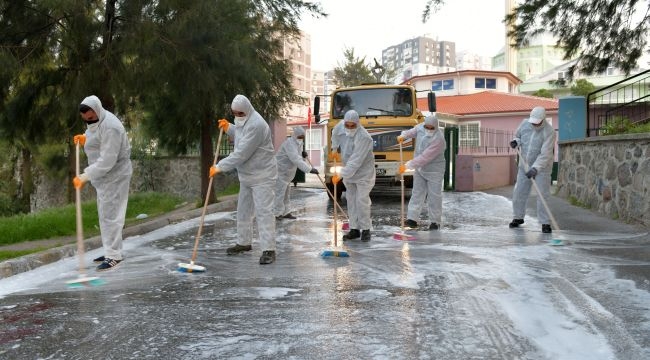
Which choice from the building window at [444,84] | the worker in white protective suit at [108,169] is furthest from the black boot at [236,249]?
the building window at [444,84]

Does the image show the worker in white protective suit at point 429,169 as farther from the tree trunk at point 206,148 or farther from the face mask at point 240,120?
the tree trunk at point 206,148

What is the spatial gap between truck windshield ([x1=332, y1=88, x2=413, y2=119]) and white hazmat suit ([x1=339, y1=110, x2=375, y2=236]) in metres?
5.33

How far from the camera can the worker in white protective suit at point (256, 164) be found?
6.27 m

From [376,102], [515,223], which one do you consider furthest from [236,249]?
[376,102]

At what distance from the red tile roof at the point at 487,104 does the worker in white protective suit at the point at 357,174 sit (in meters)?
24.2

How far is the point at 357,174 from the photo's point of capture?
25.9 ft

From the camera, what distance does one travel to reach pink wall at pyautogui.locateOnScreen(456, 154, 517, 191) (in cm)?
1677

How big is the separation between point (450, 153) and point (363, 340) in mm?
13655

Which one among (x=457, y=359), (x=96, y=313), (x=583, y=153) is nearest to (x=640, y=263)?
(x=457, y=359)

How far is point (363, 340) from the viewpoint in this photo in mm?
3727

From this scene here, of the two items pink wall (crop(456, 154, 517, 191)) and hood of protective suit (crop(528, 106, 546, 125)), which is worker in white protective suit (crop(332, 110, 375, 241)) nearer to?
hood of protective suit (crop(528, 106, 546, 125))

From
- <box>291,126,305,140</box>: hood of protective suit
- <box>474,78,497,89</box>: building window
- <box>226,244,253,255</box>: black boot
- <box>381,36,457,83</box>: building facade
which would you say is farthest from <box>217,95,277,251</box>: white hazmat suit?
<box>381,36,457,83</box>: building facade

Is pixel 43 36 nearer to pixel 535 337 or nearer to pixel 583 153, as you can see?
pixel 535 337

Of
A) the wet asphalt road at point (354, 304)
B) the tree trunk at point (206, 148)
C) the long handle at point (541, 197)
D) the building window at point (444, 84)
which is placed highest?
the building window at point (444, 84)
